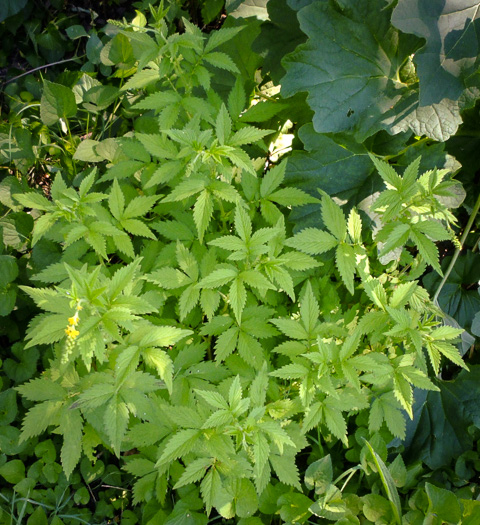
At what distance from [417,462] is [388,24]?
72.7 inches

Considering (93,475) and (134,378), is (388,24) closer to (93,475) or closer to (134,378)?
(134,378)

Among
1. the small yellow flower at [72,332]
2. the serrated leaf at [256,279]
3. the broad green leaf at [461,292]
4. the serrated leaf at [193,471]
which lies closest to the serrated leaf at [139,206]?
the serrated leaf at [256,279]

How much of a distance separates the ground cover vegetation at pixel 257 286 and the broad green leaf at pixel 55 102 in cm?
1

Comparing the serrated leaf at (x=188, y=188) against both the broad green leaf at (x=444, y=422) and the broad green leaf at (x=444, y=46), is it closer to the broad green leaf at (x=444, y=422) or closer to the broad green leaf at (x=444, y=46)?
the broad green leaf at (x=444, y=46)

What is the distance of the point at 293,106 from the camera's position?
7.72 ft

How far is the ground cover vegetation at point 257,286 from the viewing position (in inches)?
67.4

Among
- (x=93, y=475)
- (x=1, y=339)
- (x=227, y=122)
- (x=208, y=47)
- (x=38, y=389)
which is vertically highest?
(x=208, y=47)

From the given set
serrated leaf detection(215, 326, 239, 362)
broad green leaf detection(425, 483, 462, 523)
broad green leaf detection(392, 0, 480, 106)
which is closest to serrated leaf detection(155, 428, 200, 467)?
serrated leaf detection(215, 326, 239, 362)

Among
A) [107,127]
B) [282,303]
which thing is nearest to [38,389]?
[282,303]

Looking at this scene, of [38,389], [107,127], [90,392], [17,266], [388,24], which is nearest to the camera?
[90,392]

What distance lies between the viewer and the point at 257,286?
1.71m

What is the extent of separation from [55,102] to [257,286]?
1.52 meters

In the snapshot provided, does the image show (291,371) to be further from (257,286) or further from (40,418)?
(40,418)

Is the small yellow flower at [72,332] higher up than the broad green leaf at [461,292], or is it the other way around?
the small yellow flower at [72,332]
